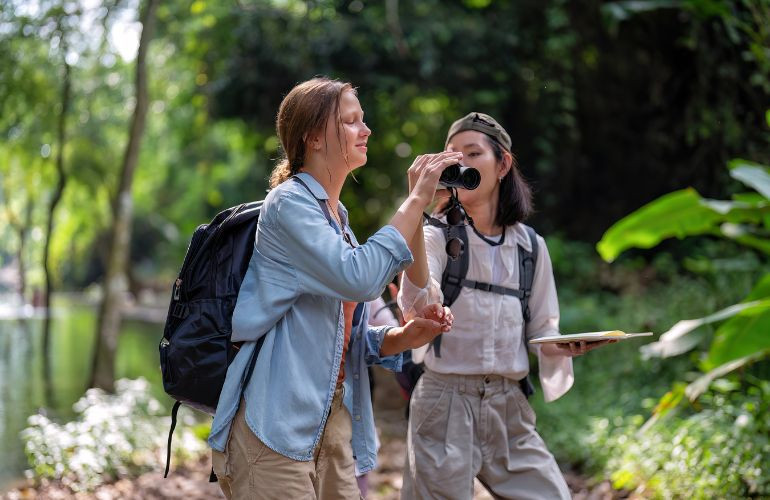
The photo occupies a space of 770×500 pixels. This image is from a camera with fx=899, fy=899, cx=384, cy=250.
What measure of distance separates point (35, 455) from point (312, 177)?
164 inches

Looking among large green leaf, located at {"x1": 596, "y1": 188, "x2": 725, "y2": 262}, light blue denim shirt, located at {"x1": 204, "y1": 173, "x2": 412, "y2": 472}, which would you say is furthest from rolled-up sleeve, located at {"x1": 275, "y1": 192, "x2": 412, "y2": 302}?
large green leaf, located at {"x1": 596, "y1": 188, "x2": 725, "y2": 262}

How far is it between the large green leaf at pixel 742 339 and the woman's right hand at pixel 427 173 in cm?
312

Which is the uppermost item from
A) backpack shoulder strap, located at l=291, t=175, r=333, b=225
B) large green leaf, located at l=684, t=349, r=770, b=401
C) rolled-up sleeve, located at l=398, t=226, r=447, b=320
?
backpack shoulder strap, located at l=291, t=175, r=333, b=225

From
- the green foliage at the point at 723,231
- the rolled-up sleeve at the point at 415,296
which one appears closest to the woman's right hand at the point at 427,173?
the rolled-up sleeve at the point at 415,296

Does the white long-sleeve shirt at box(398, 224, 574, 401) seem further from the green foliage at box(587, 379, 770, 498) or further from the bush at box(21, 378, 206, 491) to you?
the bush at box(21, 378, 206, 491)

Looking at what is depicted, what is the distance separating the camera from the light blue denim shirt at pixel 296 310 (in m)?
2.47

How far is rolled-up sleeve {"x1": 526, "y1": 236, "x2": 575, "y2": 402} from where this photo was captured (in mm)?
3504

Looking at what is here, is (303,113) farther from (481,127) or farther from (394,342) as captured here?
(481,127)

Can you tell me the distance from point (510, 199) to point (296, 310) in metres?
1.25

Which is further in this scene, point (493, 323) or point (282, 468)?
point (493, 323)

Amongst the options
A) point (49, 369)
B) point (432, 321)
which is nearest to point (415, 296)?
point (432, 321)

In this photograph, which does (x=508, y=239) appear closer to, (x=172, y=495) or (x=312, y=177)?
(x=312, y=177)

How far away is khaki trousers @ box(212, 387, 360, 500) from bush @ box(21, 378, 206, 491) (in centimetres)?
364

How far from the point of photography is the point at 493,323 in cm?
337
